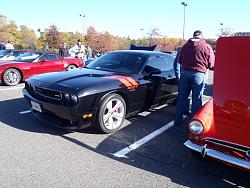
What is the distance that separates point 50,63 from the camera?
10.8 metres

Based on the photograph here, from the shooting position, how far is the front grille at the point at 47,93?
4687 mm

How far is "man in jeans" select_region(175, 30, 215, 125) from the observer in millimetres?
5102

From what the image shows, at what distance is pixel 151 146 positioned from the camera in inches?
179

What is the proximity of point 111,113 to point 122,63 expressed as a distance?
1348 millimetres

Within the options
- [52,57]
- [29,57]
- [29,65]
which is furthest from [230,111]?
[52,57]

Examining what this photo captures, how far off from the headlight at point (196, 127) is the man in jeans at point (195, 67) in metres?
1.52

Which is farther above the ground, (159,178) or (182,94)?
(182,94)

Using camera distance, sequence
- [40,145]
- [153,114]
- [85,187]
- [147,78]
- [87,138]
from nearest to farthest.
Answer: [85,187], [40,145], [87,138], [147,78], [153,114]

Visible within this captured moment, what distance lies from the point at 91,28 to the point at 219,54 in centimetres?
6483

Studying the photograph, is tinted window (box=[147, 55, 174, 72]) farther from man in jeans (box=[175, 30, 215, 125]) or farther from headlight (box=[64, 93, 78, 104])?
headlight (box=[64, 93, 78, 104])

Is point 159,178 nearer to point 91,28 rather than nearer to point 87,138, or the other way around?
point 87,138

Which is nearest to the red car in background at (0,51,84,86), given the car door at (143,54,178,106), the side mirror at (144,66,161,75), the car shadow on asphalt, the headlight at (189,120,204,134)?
the car shadow on asphalt

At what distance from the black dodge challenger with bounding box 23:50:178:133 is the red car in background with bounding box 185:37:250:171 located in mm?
1716

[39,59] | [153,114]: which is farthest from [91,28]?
[153,114]
